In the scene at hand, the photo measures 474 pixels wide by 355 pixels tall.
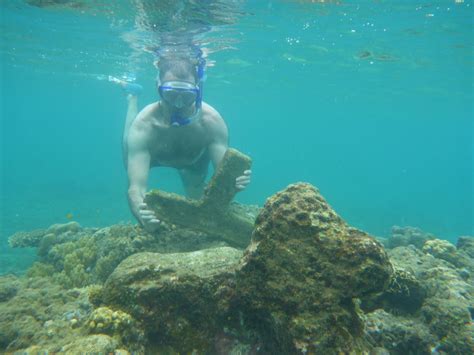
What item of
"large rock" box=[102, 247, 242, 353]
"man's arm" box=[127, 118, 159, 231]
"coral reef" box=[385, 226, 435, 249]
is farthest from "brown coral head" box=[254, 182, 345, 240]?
"coral reef" box=[385, 226, 435, 249]

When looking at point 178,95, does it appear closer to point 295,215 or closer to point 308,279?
point 295,215

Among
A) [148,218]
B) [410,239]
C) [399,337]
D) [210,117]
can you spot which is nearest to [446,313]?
[399,337]

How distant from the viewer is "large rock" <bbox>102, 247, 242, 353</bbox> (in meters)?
3.63

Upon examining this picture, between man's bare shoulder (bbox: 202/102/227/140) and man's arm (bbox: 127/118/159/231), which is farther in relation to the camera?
man's bare shoulder (bbox: 202/102/227/140)

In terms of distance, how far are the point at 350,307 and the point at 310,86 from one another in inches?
1487

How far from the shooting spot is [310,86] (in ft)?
Answer: 125

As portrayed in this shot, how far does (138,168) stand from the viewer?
272 inches

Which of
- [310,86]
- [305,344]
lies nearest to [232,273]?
[305,344]

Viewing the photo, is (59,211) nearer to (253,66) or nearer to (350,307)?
(253,66)

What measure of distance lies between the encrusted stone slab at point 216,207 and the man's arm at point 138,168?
33 centimetres

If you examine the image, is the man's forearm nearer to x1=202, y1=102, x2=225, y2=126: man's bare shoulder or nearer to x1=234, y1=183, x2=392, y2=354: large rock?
x1=202, y1=102, x2=225, y2=126: man's bare shoulder

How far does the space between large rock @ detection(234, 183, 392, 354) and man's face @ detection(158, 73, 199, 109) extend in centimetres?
455

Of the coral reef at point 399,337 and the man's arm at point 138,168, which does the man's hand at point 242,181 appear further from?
the coral reef at point 399,337

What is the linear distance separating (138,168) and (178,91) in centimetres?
189
